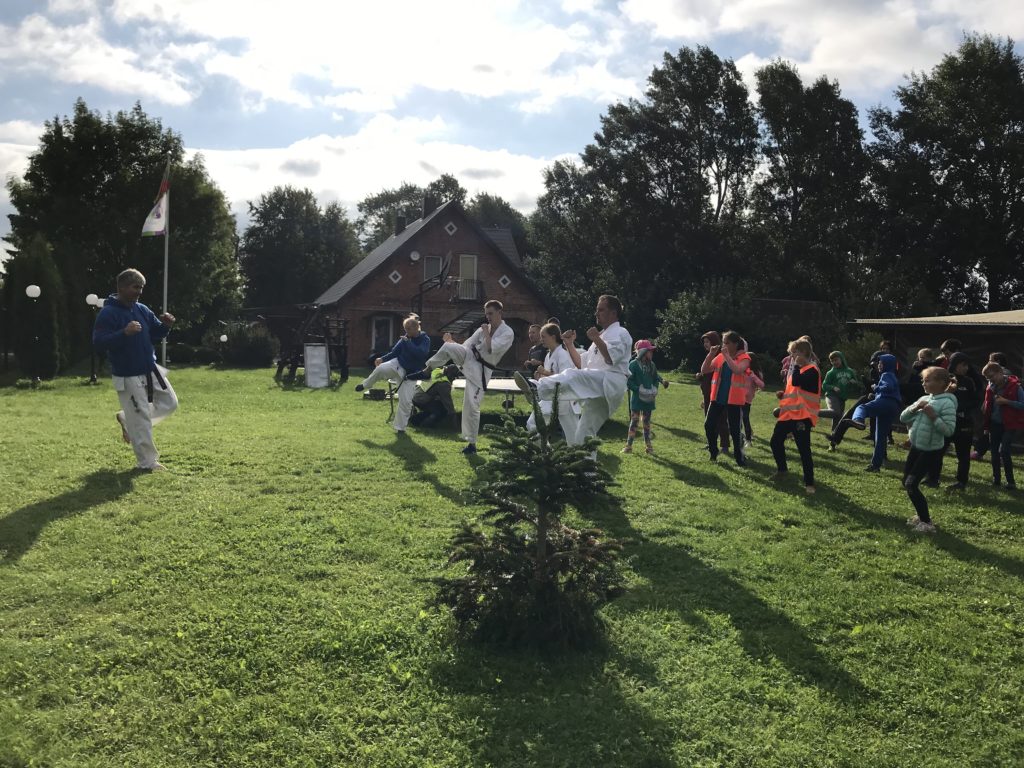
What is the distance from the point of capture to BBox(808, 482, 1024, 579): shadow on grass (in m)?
6.45

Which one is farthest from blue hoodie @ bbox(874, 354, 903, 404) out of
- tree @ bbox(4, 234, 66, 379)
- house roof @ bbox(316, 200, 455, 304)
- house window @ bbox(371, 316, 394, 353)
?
house window @ bbox(371, 316, 394, 353)

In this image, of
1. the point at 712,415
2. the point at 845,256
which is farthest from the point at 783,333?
the point at 712,415

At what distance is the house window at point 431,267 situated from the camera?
3762cm

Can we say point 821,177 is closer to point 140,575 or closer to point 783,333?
point 783,333

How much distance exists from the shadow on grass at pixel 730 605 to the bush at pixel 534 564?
0.43 meters

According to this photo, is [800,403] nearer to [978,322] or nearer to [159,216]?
[978,322]

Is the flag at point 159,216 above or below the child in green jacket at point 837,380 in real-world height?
above

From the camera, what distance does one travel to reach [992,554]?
6.67m

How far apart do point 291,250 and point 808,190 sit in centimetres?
4017

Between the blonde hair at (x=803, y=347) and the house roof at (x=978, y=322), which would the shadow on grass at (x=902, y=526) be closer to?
the blonde hair at (x=803, y=347)

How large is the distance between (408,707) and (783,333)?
31.4m

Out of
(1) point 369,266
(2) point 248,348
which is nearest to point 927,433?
(2) point 248,348

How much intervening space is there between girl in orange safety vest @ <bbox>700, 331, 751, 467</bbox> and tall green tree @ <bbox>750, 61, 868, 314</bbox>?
97.5 ft

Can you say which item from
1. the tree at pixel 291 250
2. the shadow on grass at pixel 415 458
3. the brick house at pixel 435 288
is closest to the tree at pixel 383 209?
the tree at pixel 291 250
